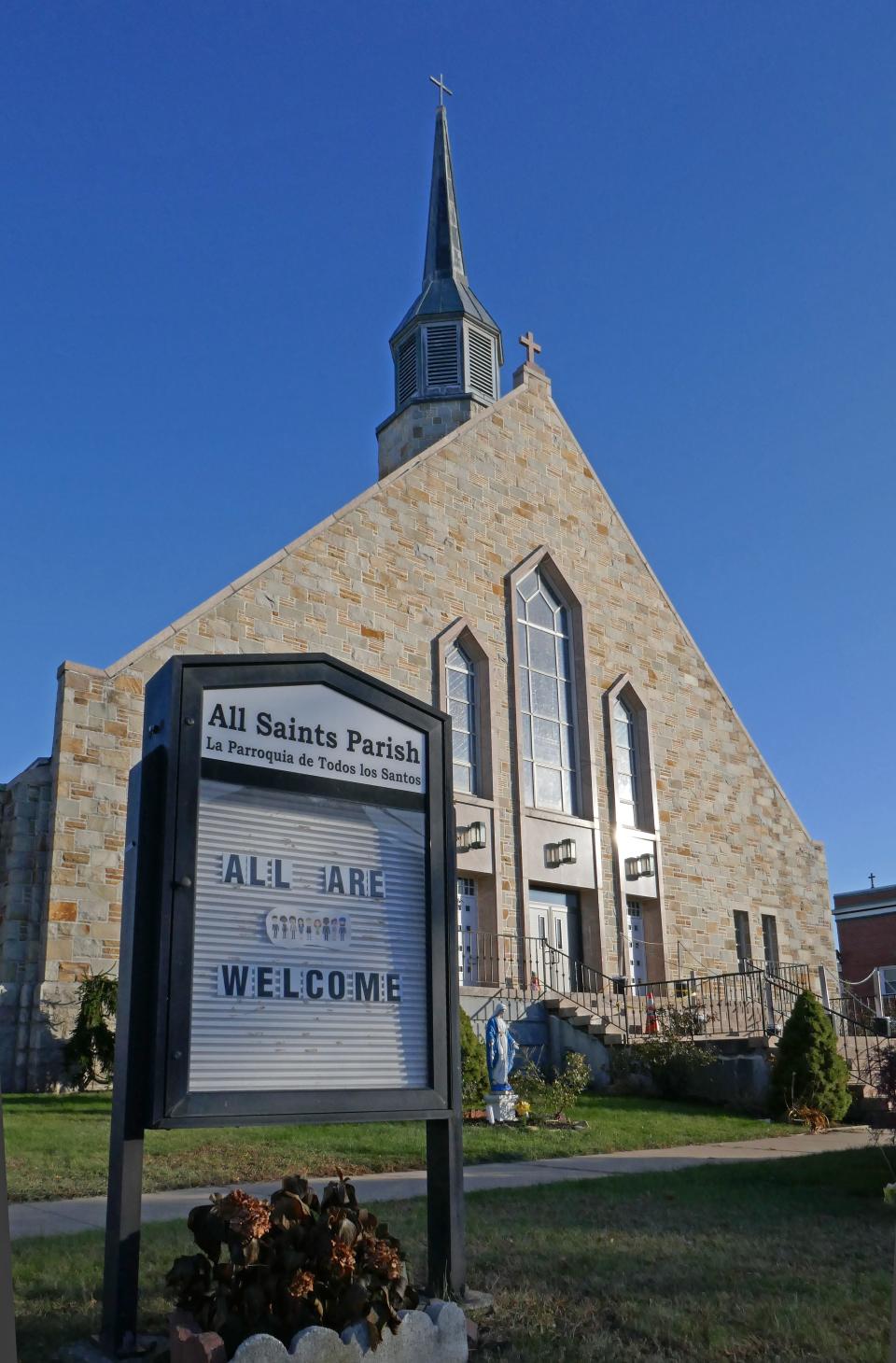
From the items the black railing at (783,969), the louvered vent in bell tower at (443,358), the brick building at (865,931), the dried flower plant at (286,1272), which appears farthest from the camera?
the brick building at (865,931)

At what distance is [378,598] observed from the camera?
24594 millimetres

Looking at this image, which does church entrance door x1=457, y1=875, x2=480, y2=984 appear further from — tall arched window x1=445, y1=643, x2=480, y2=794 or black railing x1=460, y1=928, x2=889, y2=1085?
tall arched window x1=445, y1=643, x2=480, y2=794

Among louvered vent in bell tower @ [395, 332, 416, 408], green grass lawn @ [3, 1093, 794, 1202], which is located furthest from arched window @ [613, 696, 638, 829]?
louvered vent in bell tower @ [395, 332, 416, 408]

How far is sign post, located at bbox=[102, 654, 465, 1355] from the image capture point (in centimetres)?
507

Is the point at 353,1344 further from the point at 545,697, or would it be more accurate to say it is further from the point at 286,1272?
the point at 545,697

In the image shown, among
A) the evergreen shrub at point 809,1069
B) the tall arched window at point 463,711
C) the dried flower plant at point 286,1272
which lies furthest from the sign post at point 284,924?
the tall arched window at point 463,711

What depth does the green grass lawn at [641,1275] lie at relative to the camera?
508cm

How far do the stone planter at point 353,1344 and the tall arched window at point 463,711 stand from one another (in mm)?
20094

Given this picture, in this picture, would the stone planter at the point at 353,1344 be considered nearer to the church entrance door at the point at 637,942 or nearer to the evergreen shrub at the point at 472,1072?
the evergreen shrub at the point at 472,1072

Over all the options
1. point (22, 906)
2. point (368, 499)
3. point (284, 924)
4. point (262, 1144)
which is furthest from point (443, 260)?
point (284, 924)

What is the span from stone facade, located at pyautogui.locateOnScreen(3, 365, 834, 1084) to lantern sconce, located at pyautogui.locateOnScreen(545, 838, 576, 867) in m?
0.35

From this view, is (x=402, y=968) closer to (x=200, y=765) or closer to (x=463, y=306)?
(x=200, y=765)

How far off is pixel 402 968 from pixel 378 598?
62.3ft

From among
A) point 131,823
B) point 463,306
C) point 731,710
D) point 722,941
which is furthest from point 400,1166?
point 463,306
